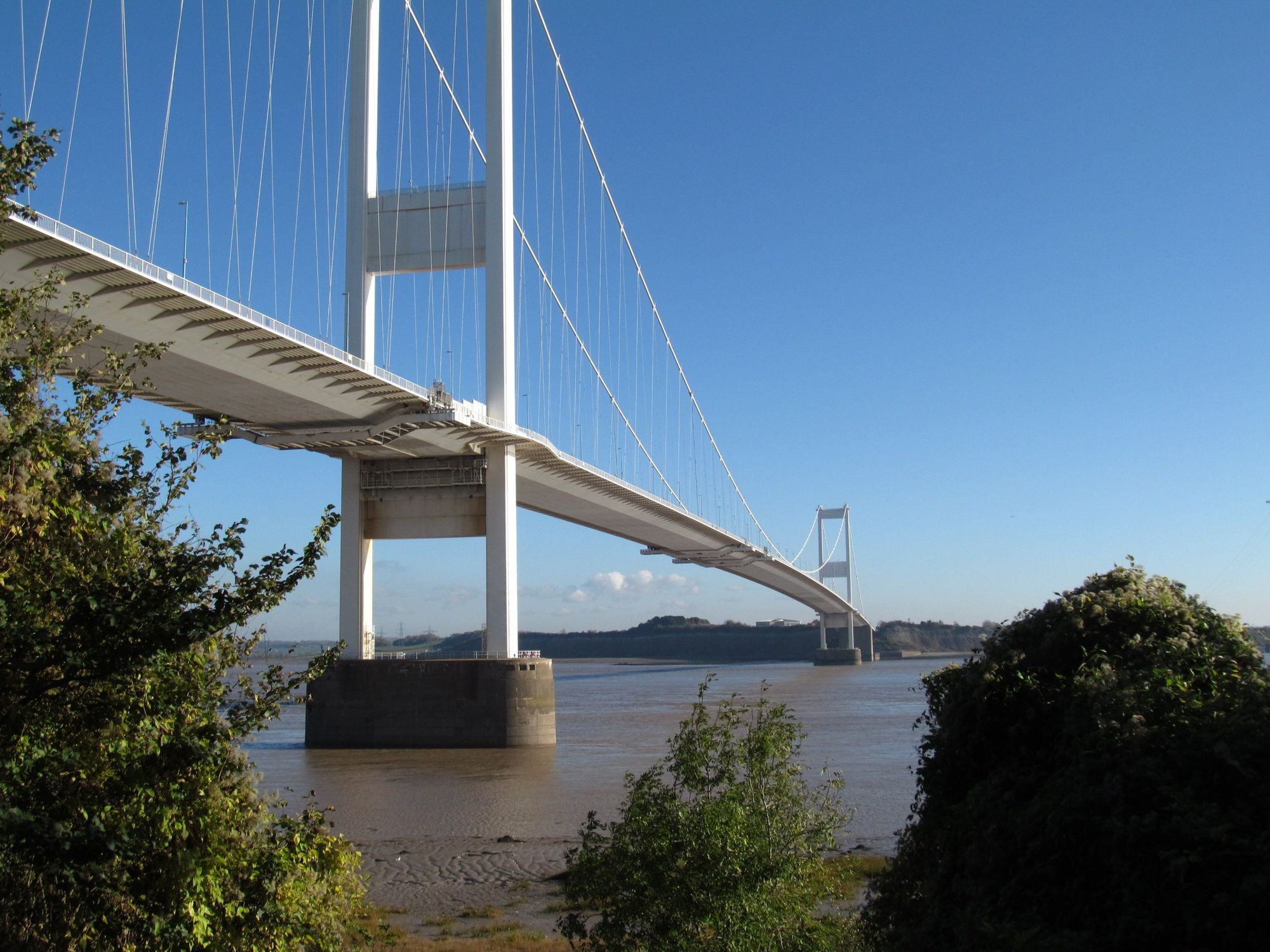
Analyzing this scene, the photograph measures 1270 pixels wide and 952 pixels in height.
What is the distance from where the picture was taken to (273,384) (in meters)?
21.9

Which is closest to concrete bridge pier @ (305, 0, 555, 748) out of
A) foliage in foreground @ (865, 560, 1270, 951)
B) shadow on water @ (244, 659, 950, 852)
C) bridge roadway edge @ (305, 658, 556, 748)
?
bridge roadway edge @ (305, 658, 556, 748)

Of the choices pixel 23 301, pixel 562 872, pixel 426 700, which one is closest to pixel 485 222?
pixel 426 700

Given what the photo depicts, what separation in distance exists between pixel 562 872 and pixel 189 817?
8540 mm

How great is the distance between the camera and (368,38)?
95.9ft

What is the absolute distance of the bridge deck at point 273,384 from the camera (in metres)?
16.0

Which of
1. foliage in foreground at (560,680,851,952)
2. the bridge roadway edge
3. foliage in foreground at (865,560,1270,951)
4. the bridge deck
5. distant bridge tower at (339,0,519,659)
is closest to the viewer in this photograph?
foliage in foreground at (865,560,1270,951)

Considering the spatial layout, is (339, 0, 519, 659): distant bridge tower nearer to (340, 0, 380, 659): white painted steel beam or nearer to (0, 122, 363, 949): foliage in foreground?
(340, 0, 380, 659): white painted steel beam

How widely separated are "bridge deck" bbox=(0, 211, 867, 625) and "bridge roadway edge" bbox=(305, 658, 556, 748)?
498 centimetres

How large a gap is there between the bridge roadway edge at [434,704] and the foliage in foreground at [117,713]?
22.0 metres

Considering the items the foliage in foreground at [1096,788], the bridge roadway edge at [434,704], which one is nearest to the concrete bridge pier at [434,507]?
the bridge roadway edge at [434,704]

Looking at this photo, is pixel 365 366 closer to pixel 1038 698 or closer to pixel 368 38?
pixel 368 38

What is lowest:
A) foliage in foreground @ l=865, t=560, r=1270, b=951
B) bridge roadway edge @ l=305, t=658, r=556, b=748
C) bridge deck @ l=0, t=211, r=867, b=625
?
bridge roadway edge @ l=305, t=658, r=556, b=748

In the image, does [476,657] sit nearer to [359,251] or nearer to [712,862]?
[359,251]

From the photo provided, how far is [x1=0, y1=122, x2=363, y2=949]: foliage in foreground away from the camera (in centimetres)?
417
